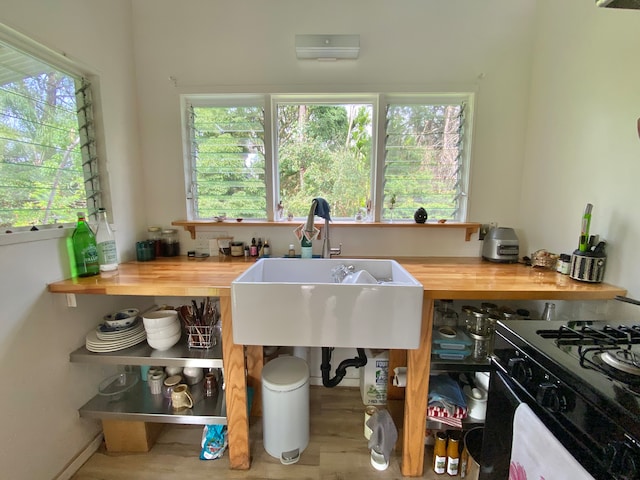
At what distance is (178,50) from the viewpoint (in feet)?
5.53

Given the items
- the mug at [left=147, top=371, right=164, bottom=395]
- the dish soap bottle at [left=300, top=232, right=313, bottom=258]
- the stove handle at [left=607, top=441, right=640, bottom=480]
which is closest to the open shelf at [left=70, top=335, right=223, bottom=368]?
the mug at [left=147, top=371, right=164, bottom=395]

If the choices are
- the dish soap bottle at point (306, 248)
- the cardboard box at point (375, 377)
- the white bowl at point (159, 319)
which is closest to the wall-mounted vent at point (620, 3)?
the dish soap bottle at point (306, 248)

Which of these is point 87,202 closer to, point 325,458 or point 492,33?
point 325,458

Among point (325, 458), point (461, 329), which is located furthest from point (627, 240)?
point (325, 458)

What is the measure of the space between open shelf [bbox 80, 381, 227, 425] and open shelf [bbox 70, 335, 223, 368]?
0.26m

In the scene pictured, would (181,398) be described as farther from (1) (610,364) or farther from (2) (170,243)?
(1) (610,364)

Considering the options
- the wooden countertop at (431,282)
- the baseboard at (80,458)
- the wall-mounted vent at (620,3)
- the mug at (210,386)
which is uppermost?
the wall-mounted vent at (620,3)

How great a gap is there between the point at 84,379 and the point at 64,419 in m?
0.17

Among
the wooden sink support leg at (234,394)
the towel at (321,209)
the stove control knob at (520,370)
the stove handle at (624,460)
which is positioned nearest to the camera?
the stove handle at (624,460)

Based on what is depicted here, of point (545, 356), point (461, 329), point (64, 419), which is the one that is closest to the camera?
point (545, 356)

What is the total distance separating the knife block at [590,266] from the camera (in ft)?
3.91

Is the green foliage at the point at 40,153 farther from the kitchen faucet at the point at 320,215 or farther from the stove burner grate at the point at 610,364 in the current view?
the stove burner grate at the point at 610,364

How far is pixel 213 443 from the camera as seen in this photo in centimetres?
138

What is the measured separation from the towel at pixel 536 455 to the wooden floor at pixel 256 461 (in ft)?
2.57
